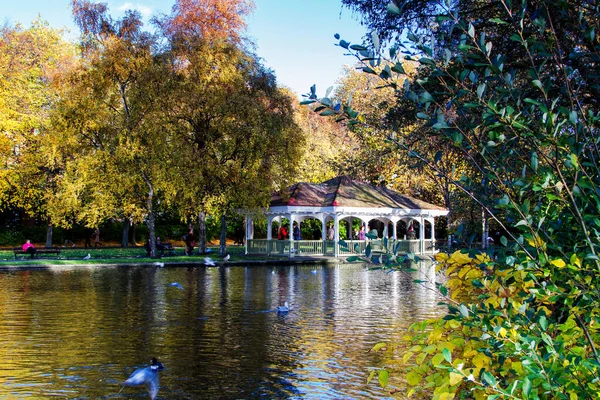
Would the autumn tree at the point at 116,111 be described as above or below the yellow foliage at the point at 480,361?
above

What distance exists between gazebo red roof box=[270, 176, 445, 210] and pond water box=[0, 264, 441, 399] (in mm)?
16956

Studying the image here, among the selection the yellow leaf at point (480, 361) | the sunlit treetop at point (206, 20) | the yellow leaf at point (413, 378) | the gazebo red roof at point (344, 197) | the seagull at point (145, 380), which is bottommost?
the seagull at point (145, 380)

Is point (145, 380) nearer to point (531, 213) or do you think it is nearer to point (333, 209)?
point (531, 213)

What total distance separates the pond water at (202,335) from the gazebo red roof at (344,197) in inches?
668

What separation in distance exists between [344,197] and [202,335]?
1140 inches

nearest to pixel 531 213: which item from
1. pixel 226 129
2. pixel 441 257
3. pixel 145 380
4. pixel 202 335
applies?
pixel 441 257

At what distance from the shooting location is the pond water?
8.72m

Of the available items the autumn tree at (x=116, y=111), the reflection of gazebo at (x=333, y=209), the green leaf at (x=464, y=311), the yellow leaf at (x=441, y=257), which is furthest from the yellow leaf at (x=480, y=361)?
the reflection of gazebo at (x=333, y=209)

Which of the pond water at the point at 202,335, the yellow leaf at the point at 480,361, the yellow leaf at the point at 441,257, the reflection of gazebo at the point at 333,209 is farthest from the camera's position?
the reflection of gazebo at the point at 333,209

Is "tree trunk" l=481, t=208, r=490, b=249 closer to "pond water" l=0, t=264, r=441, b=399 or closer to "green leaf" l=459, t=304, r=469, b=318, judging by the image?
"pond water" l=0, t=264, r=441, b=399

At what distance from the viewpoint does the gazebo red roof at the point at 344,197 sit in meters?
40.1

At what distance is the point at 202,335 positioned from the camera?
487 inches

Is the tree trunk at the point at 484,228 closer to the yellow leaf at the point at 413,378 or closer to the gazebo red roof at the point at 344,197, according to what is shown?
the yellow leaf at the point at 413,378

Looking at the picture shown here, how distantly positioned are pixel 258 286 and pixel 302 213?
18.3m
